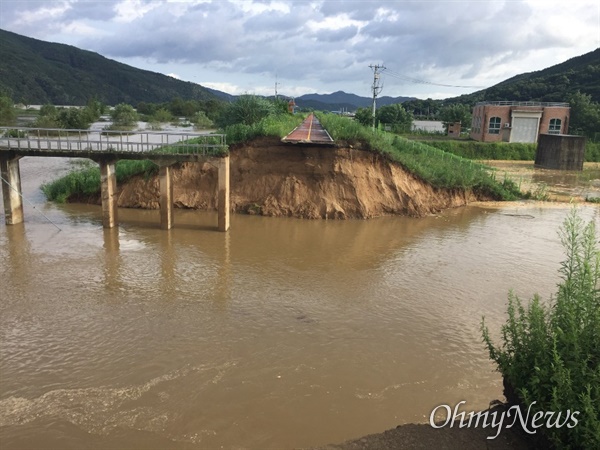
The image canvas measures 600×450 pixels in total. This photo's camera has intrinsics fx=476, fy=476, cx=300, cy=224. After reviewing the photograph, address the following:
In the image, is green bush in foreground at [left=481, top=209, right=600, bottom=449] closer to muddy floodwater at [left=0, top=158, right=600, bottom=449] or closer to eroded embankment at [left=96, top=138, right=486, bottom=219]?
muddy floodwater at [left=0, top=158, right=600, bottom=449]

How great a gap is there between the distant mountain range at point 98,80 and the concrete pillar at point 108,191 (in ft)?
277

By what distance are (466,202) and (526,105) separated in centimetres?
4306

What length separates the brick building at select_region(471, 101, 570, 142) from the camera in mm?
66125

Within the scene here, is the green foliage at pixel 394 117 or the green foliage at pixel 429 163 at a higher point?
the green foliage at pixel 394 117

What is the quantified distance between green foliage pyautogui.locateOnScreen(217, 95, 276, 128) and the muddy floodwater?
15.4m

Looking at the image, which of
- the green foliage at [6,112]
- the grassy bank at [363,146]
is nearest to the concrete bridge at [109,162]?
the grassy bank at [363,146]

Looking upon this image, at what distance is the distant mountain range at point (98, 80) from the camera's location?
111m

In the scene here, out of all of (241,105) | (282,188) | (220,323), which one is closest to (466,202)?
(282,188)

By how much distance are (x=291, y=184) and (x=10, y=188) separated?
15092mm

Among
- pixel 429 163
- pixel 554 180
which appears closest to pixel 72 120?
pixel 429 163

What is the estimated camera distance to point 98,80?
555ft

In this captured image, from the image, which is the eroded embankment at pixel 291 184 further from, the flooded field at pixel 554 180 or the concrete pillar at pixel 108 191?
the flooded field at pixel 554 180

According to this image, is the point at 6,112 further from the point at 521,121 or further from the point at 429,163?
the point at 521,121

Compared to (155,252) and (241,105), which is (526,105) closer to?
(241,105)
